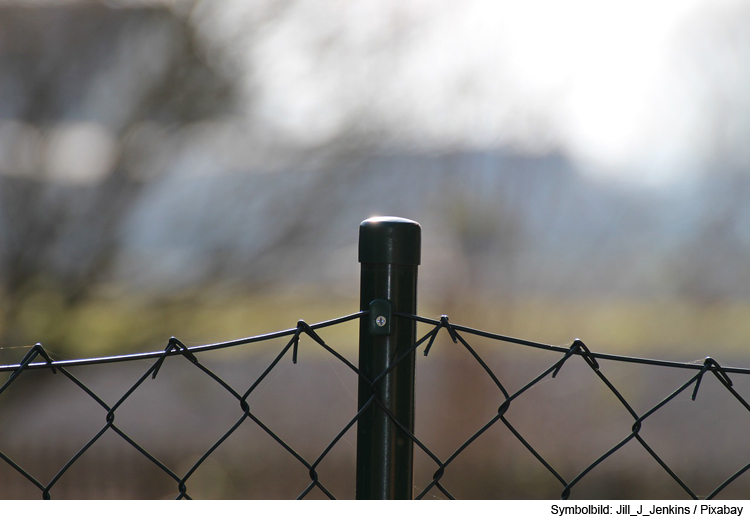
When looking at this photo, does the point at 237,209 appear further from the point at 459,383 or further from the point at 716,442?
the point at 716,442

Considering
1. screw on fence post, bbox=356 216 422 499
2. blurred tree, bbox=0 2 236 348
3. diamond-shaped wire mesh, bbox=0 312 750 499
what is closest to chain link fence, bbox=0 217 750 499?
diamond-shaped wire mesh, bbox=0 312 750 499

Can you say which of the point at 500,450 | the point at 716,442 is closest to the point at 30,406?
the point at 500,450

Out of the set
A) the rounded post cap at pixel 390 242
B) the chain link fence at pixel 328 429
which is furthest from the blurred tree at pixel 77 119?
the rounded post cap at pixel 390 242

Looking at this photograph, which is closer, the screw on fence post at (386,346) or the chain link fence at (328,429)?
the screw on fence post at (386,346)

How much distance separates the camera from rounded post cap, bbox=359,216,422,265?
30 centimetres

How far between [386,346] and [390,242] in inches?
2.3

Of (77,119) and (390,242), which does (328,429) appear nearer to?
(77,119)

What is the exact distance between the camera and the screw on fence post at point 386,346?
30 centimetres

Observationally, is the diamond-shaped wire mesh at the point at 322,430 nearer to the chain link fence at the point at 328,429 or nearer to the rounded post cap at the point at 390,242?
the chain link fence at the point at 328,429

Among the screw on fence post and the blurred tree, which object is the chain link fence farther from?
the screw on fence post

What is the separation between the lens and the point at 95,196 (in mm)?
1321

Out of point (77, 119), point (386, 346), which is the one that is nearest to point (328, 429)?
point (77, 119)

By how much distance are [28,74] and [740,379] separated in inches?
82.5

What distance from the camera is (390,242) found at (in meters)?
0.30
